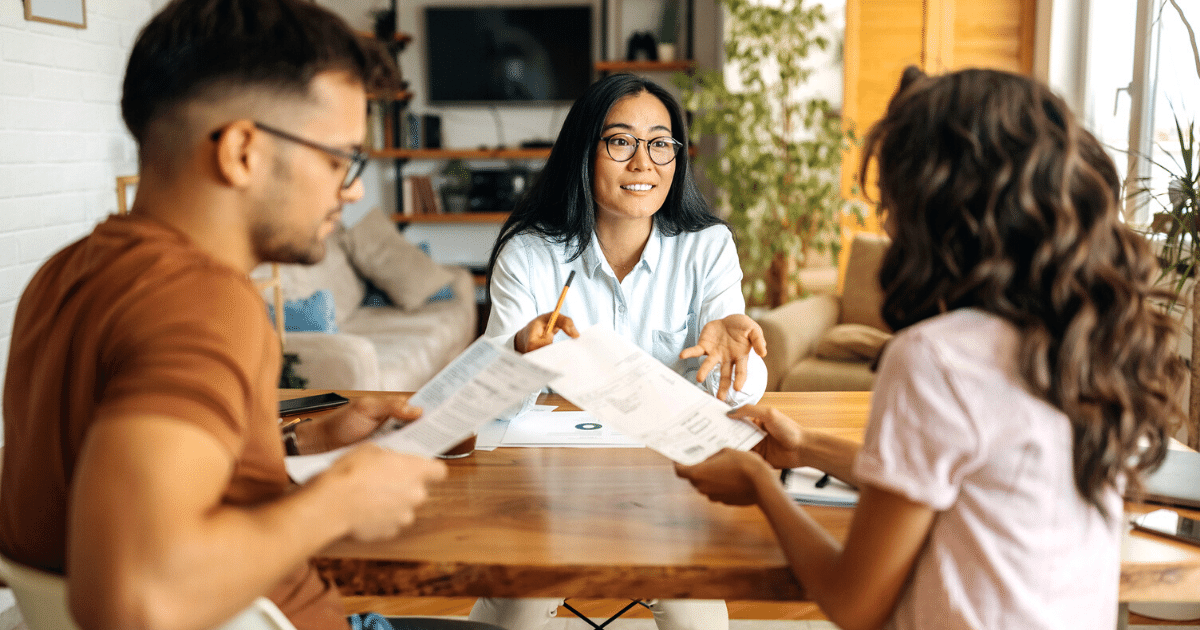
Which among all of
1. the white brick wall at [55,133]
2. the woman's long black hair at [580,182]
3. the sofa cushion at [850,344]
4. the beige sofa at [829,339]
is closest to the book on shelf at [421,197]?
the white brick wall at [55,133]

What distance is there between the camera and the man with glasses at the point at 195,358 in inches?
23.9

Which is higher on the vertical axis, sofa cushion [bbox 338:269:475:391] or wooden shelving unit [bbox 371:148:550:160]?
wooden shelving unit [bbox 371:148:550:160]

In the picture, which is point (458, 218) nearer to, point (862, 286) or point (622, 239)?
point (862, 286)

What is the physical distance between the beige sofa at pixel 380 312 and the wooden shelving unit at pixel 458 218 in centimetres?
41

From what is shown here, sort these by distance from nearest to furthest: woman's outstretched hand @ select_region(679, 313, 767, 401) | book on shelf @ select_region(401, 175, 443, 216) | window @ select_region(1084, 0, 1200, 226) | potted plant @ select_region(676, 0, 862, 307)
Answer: woman's outstretched hand @ select_region(679, 313, 767, 401), window @ select_region(1084, 0, 1200, 226), potted plant @ select_region(676, 0, 862, 307), book on shelf @ select_region(401, 175, 443, 216)

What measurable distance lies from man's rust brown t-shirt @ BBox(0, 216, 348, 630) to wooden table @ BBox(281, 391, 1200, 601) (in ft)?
0.47

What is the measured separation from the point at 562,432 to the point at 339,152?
0.66m

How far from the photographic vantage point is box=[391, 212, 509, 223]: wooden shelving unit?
18.3 feet

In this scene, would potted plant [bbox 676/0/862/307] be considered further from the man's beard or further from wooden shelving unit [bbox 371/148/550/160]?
the man's beard

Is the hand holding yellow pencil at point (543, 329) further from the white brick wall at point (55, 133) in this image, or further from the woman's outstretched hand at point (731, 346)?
the white brick wall at point (55, 133)

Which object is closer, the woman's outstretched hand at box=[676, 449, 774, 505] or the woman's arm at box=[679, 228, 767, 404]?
the woman's outstretched hand at box=[676, 449, 774, 505]

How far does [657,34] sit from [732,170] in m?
1.80

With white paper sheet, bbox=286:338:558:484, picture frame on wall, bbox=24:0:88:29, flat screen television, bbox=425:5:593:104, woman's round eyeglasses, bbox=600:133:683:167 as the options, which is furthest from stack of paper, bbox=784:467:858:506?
flat screen television, bbox=425:5:593:104

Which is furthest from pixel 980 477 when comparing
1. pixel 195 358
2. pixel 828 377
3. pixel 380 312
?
pixel 380 312
